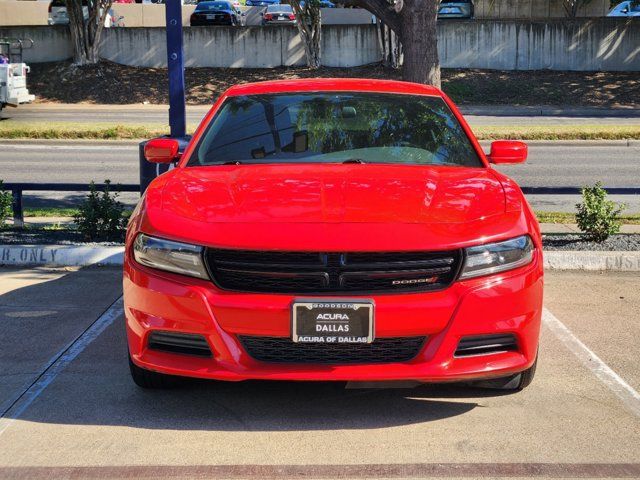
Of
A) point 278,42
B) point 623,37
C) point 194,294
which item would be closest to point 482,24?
point 623,37

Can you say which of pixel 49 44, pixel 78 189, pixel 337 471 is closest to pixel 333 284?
pixel 337 471

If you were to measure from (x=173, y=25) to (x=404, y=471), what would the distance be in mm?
6898

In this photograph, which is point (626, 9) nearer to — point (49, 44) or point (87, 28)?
point (87, 28)

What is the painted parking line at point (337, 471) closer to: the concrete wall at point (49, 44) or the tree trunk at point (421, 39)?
the tree trunk at point (421, 39)

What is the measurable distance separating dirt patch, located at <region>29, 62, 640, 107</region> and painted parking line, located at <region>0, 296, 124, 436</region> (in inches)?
954

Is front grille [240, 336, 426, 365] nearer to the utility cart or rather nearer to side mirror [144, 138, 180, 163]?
side mirror [144, 138, 180, 163]

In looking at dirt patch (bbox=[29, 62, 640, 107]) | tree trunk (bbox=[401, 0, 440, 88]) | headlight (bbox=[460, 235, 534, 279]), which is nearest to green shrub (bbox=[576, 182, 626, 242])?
tree trunk (bbox=[401, 0, 440, 88])

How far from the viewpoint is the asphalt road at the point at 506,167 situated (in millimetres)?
13219

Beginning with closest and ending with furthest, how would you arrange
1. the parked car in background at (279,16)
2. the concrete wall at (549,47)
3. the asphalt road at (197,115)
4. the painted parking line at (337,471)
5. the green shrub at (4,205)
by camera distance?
the painted parking line at (337,471)
the green shrub at (4,205)
the asphalt road at (197,115)
the concrete wall at (549,47)
the parked car in background at (279,16)

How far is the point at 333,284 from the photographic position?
179 inches

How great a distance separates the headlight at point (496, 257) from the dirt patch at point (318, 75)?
25.7 m

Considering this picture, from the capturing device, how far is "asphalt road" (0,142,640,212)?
13.2 meters

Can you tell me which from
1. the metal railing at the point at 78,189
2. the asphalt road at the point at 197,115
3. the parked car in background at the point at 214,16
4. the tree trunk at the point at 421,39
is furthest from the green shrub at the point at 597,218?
the parked car in background at the point at 214,16

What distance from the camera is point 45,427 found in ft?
15.5
